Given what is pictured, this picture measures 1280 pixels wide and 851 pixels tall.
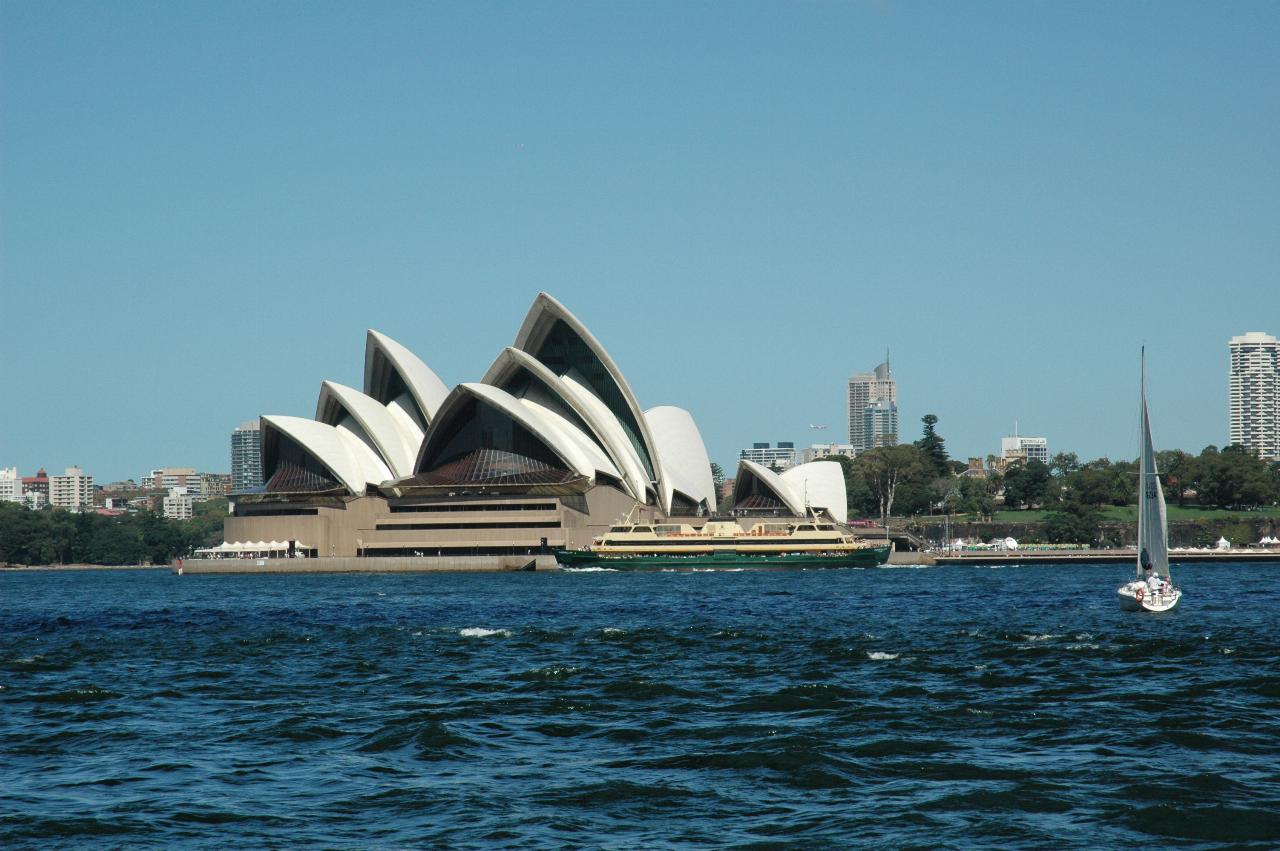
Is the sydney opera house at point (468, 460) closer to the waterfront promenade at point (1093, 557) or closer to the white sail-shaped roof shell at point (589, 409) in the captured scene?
the white sail-shaped roof shell at point (589, 409)

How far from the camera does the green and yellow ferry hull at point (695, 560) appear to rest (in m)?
86.8

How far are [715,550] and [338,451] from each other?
27.2m

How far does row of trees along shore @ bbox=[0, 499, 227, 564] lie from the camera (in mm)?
154250

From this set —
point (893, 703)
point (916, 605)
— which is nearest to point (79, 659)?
point (893, 703)

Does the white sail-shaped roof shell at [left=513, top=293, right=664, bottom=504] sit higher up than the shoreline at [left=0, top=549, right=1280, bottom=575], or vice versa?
the white sail-shaped roof shell at [left=513, top=293, right=664, bottom=504]

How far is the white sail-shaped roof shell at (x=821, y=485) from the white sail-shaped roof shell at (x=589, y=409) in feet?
72.7

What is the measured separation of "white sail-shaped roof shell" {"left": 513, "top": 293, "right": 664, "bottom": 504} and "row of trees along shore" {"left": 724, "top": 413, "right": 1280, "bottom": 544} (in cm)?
4659

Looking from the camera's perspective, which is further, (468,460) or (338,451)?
(338,451)

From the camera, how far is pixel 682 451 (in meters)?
110

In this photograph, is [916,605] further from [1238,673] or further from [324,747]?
[324,747]

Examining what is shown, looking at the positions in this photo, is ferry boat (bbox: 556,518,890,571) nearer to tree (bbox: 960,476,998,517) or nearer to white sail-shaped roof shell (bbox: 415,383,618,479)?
white sail-shaped roof shell (bbox: 415,383,618,479)

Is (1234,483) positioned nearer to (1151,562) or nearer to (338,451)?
(338,451)

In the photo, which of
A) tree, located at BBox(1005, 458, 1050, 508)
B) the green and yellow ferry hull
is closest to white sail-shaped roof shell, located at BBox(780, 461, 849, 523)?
the green and yellow ferry hull

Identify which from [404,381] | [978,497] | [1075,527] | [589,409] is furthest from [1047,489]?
[404,381]
